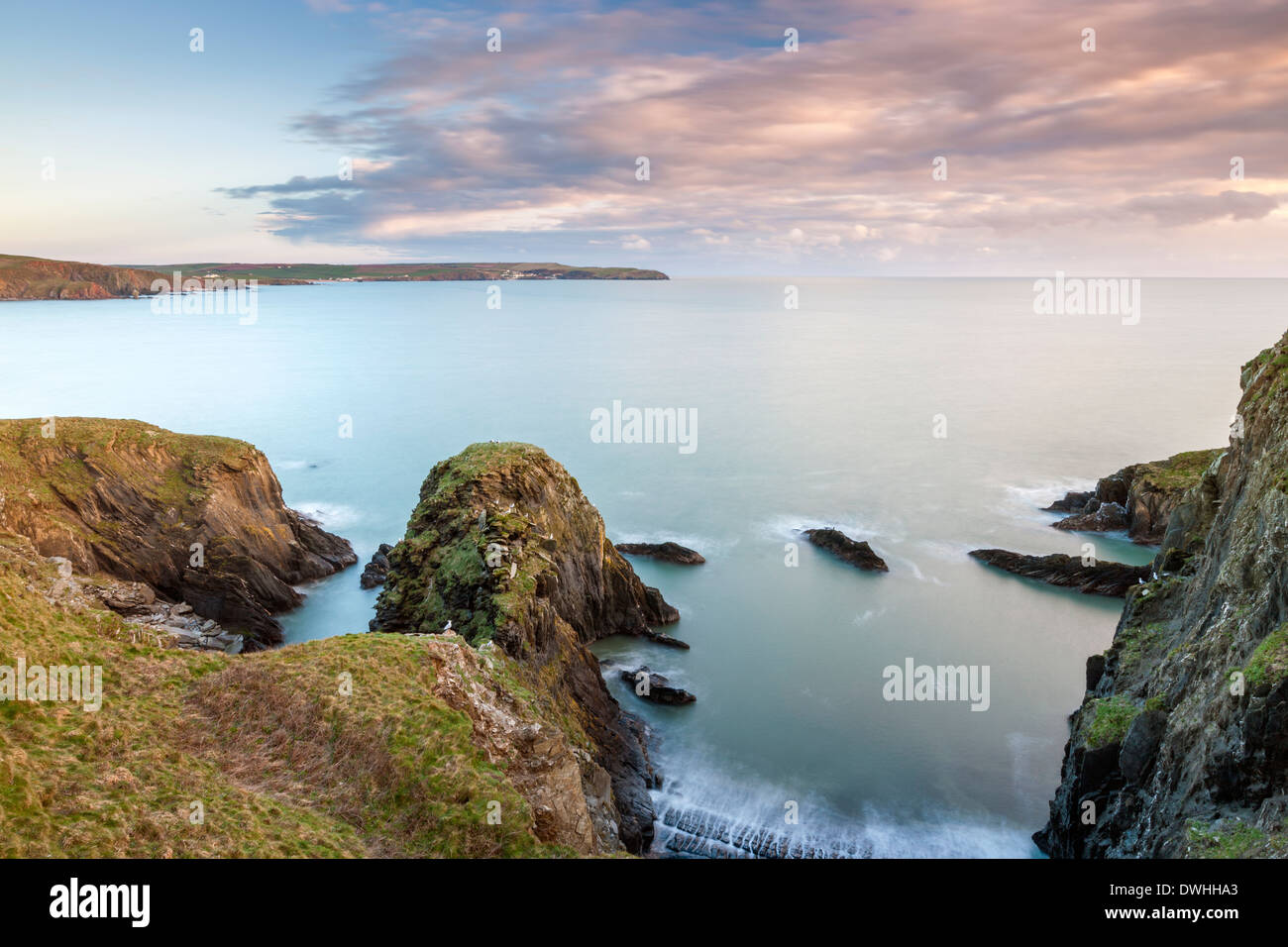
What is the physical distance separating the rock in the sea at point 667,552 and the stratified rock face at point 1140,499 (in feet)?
104

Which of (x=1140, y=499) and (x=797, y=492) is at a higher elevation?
(x=1140, y=499)

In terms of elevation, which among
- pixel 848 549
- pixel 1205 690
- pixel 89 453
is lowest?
pixel 848 549

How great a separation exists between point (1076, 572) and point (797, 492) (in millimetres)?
26045

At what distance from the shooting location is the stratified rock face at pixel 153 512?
3988 centimetres

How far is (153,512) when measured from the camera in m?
43.4

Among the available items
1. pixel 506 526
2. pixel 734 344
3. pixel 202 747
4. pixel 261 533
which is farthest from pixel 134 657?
pixel 734 344

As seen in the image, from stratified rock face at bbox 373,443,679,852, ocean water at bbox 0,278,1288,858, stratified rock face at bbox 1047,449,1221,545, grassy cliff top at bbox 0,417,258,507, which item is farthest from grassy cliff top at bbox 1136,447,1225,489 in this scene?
grassy cliff top at bbox 0,417,258,507

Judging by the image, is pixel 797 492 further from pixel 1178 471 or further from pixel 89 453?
pixel 89 453

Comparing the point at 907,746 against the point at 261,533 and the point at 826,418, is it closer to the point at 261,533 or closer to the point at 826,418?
the point at 261,533

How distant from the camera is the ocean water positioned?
33719mm

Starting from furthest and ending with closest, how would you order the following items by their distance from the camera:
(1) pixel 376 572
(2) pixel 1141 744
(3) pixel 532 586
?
(1) pixel 376 572, (3) pixel 532 586, (2) pixel 1141 744

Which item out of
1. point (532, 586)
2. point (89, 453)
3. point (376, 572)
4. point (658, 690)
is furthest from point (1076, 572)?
point (89, 453)

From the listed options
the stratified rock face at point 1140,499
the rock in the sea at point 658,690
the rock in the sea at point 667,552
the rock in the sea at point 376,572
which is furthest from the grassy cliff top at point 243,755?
the stratified rock face at point 1140,499

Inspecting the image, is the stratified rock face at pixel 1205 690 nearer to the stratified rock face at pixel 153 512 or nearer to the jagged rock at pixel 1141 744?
the jagged rock at pixel 1141 744
